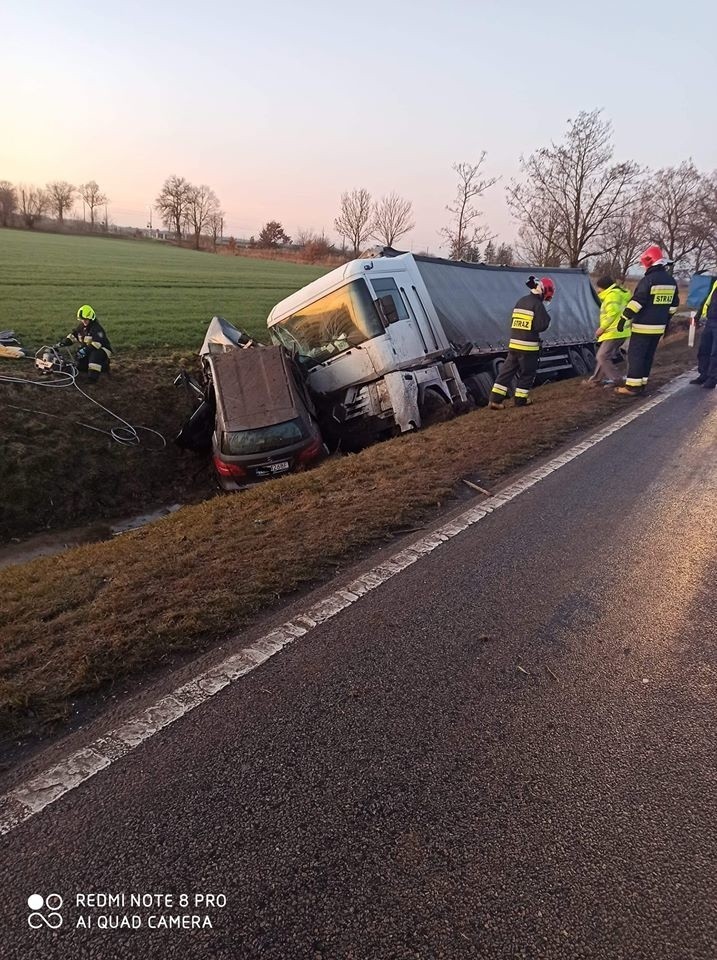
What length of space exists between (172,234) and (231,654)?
288 ft

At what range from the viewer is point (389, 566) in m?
3.85

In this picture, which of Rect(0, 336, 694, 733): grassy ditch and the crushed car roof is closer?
Rect(0, 336, 694, 733): grassy ditch

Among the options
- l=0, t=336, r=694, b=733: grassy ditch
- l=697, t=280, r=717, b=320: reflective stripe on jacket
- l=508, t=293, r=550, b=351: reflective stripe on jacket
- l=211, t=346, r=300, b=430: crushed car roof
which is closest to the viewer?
l=0, t=336, r=694, b=733: grassy ditch

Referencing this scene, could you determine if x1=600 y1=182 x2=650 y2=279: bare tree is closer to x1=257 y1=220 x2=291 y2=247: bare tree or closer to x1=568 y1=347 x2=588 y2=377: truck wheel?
x1=568 y1=347 x2=588 y2=377: truck wheel

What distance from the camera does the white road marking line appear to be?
2.12 meters

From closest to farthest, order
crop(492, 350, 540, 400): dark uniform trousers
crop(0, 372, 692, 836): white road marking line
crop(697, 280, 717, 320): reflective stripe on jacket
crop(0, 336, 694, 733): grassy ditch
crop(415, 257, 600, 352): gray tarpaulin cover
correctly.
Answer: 1. crop(0, 372, 692, 836): white road marking line
2. crop(0, 336, 694, 733): grassy ditch
3. crop(492, 350, 540, 400): dark uniform trousers
4. crop(697, 280, 717, 320): reflective stripe on jacket
5. crop(415, 257, 600, 352): gray tarpaulin cover

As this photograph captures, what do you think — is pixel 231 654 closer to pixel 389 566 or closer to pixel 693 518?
pixel 389 566

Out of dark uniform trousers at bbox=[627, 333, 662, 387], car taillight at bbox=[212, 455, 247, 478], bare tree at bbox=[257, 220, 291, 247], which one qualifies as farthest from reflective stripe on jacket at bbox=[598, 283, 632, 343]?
bare tree at bbox=[257, 220, 291, 247]

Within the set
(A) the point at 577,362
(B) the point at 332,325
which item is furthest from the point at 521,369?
(A) the point at 577,362

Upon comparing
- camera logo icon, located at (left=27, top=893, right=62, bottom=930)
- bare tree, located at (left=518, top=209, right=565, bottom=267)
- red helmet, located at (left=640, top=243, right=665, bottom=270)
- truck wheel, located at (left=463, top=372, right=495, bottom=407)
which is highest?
bare tree, located at (left=518, top=209, right=565, bottom=267)

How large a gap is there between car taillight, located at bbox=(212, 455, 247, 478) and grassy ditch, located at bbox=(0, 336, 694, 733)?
1823 mm

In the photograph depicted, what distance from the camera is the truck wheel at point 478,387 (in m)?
10.8

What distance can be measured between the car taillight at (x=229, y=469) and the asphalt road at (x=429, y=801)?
4836 mm

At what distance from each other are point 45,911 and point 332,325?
8710 mm
